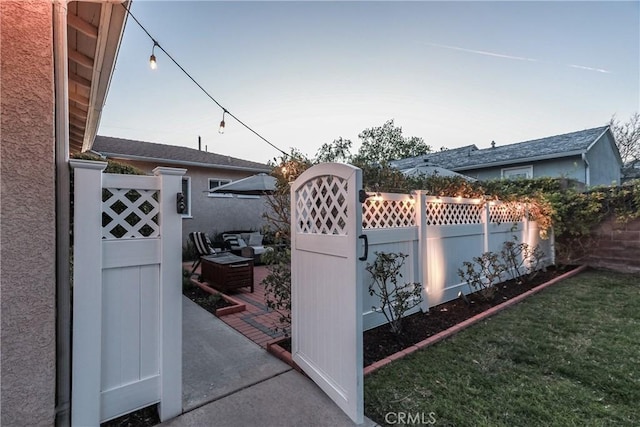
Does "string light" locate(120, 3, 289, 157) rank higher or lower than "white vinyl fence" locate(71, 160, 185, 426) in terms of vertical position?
higher

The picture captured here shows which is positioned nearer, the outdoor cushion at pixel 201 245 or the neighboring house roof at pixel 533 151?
the outdoor cushion at pixel 201 245

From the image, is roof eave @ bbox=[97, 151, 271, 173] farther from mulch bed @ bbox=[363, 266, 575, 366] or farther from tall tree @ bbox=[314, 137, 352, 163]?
mulch bed @ bbox=[363, 266, 575, 366]

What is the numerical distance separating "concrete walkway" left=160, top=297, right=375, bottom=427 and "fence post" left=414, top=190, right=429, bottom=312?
7.44 ft

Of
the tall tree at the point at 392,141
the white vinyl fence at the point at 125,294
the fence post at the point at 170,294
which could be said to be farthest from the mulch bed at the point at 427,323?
the tall tree at the point at 392,141

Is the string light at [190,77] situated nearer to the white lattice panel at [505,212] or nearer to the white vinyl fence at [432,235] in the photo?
the white vinyl fence at [432,235]

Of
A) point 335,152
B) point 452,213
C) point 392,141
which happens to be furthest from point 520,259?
point 392,141

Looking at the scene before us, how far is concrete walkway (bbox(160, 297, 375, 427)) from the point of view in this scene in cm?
221

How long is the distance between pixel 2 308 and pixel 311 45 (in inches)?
292

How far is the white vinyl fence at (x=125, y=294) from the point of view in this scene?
1909mm

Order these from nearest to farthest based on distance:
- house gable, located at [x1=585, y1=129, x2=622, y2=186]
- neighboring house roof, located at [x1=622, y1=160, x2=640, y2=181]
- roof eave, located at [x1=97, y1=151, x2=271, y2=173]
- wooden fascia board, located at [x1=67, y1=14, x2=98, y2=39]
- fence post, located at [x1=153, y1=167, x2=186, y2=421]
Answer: fence post, located at [x1=153, y1=167, x2=186, y2=421] → wooden fascia board, located at [x1=67, y1=14, x2=98, y2=39] → roof eave, located at [x1=97, y1=151, x2=271, y2=173] → house gable, located at [x1=585, y1=129, x2=622, y2=186] → neighboring house roof, located at [x1=622, y1=160, x2=640, y2=181]

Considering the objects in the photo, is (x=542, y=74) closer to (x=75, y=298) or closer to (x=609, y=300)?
(x=609, y=300)

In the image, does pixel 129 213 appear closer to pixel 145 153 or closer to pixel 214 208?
pixel 214 208

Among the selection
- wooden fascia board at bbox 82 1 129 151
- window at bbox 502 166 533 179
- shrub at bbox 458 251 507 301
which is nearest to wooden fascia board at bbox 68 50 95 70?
wooden fascia board at bbox 82 1 129 151

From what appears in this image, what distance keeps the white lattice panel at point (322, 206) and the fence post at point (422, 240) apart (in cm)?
200
